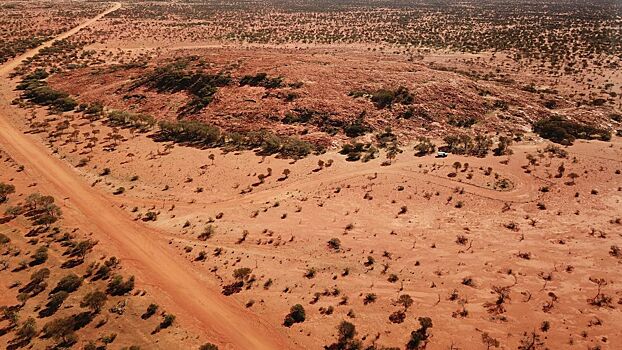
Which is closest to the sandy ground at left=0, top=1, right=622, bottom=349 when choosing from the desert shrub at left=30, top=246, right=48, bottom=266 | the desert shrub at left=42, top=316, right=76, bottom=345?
the desert shrub at left=30, top=246, right=48, bottom=266

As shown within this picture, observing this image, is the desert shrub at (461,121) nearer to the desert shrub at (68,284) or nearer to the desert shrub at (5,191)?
the desert shrub at (68,284)

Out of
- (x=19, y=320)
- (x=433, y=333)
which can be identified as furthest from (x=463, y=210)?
(x=19, y=320)

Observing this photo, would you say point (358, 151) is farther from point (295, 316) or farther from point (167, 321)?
point (167, 321)

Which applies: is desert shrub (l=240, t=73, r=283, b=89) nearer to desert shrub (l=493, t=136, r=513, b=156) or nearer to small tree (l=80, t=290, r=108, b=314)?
desert shrub (l=493, t=136, r=513, b=156)

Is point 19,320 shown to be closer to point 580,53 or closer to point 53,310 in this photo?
point 53,310

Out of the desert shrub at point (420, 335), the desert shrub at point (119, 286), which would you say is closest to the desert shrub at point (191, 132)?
the desert shrub at point (119, 286)

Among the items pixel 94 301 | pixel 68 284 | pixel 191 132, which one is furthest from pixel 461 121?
pixel 68 284
